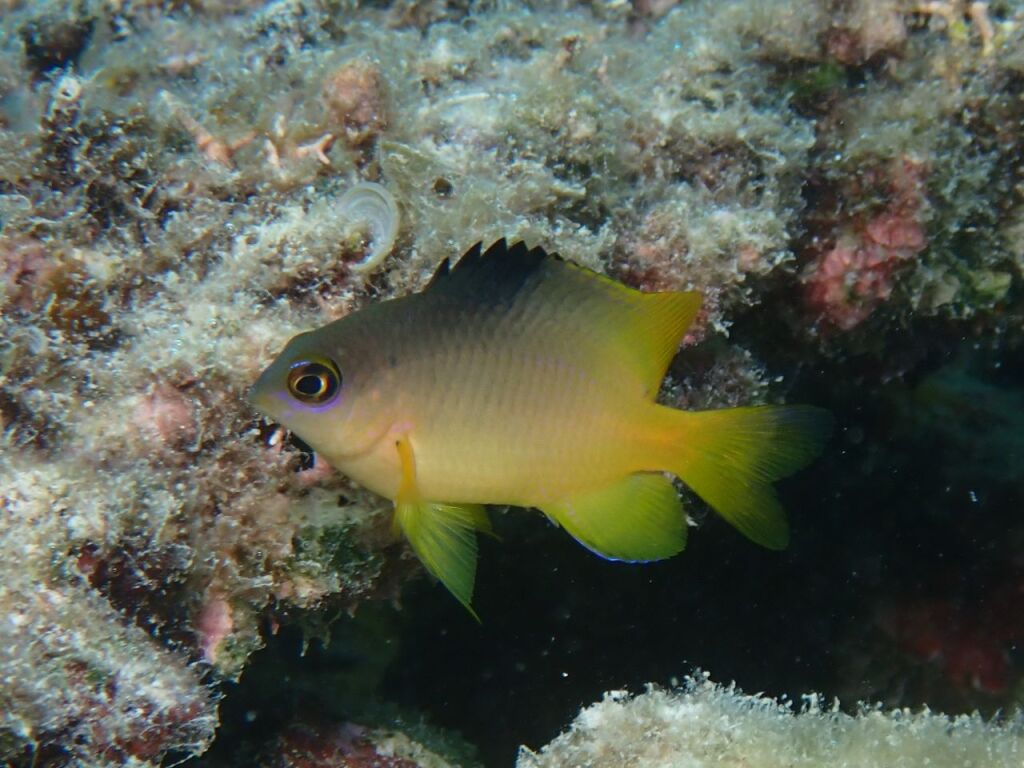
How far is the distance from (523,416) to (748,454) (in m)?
0.73

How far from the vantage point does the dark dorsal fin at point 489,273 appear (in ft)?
7.11

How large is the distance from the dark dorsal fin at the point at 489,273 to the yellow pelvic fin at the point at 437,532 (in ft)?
1.57

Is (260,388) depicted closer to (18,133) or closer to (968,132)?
(18,133)

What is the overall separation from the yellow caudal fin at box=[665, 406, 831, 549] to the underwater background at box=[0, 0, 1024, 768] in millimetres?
687

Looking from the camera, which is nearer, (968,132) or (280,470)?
(280,470)

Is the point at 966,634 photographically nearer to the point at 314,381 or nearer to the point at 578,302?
the point at 578,302

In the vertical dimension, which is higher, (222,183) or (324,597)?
(222,183)

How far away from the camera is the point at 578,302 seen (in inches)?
89.2

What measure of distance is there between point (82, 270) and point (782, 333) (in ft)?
10.3

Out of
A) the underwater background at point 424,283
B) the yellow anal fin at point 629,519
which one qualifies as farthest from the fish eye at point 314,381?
the yellow anal fin at point 629,519

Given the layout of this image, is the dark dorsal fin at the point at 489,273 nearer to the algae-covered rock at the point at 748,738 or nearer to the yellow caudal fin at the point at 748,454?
the yellow caudal fin at the point at 748,454

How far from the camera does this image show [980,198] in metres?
3.34

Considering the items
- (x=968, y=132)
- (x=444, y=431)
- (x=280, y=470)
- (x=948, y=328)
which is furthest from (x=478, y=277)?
Answer: (x=948, y=328)

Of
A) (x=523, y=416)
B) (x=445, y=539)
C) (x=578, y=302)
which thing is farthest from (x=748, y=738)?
(x=578, y=302)
